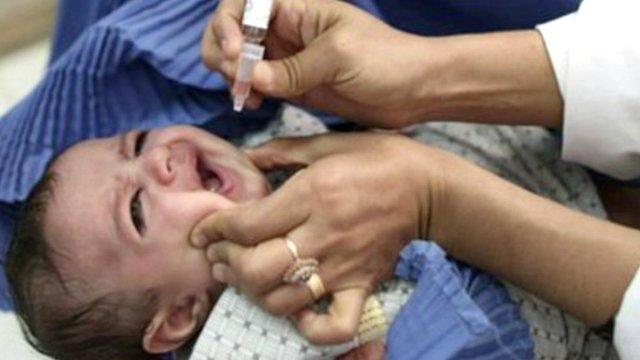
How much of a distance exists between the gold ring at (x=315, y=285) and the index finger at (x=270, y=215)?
59 millimetres

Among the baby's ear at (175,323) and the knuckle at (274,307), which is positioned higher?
the knuckle at (274,307)

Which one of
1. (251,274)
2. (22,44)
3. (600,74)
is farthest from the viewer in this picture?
(22,44)

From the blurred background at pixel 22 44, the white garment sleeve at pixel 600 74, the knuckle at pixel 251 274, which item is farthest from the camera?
the blurred background at pixel 22 44

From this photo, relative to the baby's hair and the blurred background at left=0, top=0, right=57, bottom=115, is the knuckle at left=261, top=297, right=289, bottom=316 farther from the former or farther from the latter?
the blurred background at left=0, top=0, right=57, bottom=115

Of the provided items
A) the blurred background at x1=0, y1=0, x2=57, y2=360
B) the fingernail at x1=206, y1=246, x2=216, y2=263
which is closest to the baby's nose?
the fingernail at x1=206, y1=246, x2=216, y2=263

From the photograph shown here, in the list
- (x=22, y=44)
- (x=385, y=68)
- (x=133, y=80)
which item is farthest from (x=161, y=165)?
(x=22, y=44)

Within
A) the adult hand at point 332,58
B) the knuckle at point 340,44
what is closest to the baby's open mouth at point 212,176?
the adult hand at point 332,58

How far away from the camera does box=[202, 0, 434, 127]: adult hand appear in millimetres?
1077

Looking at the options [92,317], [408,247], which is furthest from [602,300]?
[92,317]

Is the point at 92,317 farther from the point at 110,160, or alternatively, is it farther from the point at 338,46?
the point at 338,46

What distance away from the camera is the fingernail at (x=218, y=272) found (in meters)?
1.11

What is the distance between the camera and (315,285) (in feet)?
3.45

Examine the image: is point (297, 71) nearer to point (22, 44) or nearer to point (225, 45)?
point (225, 45)

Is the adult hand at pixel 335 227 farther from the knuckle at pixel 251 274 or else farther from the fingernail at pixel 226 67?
the fingernail at pixel 226 67
